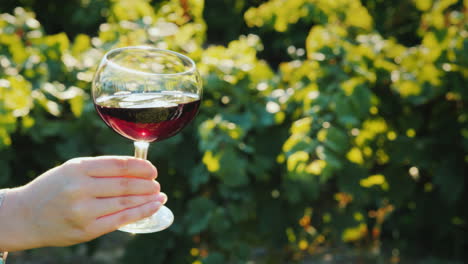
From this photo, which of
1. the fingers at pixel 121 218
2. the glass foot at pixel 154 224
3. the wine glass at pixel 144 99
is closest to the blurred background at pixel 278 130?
the glass foot at pixel 154 224

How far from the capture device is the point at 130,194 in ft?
4.40

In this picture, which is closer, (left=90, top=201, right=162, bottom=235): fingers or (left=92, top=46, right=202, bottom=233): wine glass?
(left=90, top=201, right=162, bottom=235): fingers

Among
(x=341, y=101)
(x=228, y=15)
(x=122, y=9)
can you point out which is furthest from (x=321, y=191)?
(x=228, y=15)

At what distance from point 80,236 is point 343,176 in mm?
1622

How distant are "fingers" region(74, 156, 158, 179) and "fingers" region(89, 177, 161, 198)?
0.01 metres

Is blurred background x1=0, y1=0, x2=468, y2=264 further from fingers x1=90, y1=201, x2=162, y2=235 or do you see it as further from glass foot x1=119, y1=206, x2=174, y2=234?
fingers x1=90, y1=201, x2=162, y2=235

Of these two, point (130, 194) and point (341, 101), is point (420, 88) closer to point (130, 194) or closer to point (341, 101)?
point (341, 101)

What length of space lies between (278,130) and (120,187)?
1595mm

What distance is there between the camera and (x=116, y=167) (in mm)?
1314

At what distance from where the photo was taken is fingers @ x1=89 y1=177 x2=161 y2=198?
1291 millimetres

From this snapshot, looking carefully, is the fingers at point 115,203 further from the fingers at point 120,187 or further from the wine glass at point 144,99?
the wine glass at point 144,99

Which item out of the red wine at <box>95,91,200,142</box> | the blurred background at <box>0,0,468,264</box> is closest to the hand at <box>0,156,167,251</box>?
the red wine at <box>95,91,200,142</box>

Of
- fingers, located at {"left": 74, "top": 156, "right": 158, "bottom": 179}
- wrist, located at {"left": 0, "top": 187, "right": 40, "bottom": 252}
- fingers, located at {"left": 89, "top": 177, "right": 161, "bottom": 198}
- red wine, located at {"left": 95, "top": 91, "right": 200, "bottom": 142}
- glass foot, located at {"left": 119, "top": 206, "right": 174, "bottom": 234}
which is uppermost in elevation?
red wine, located at {"left": 95, "top": 91, "right": 200, "bottom": 142}

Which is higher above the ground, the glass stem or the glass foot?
the glass stem
